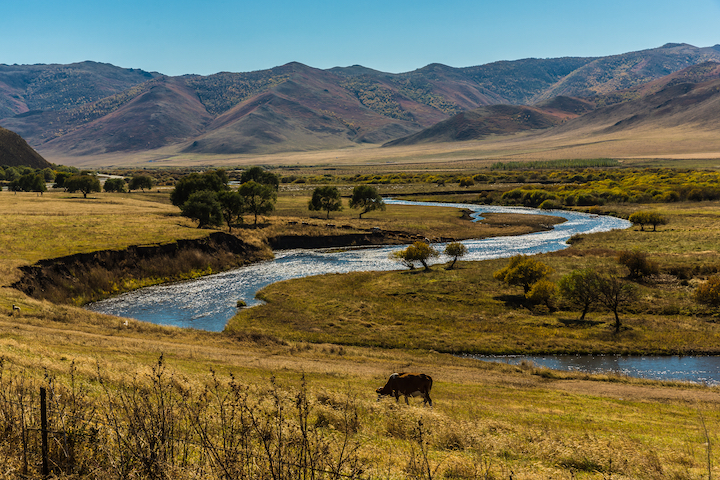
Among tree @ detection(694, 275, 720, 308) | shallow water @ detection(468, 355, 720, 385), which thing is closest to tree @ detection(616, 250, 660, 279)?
tree @ detection(694, 275, 720, 308)

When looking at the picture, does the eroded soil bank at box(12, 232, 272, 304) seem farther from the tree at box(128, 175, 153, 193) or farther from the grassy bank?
the tree at box(128, 175, 153, 193)

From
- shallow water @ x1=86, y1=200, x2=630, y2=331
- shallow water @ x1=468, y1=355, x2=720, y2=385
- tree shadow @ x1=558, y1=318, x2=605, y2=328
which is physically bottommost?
shallow water @ x1=468, y1=355, x2=720, y2=385

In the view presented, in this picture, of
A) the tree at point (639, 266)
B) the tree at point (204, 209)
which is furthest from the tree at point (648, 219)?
the tree at point (204, 209)

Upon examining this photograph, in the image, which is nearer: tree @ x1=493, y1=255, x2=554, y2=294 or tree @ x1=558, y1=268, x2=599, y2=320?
tree @ x1=558, y1=268, x2=599, y2=320

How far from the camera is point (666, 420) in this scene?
20.2 m

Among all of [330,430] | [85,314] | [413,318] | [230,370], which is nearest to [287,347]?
[230,370]

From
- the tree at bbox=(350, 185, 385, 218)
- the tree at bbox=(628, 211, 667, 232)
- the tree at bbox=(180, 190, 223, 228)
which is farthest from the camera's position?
the tree at bbox=(350, 185, 385, 218)

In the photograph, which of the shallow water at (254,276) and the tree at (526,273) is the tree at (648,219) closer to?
the shallow water at (254,276)

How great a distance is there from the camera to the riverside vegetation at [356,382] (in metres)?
9.86

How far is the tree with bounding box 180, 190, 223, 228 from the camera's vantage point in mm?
79625

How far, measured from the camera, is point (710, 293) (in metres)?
43.2

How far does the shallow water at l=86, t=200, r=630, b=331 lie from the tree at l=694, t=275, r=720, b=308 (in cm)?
3091

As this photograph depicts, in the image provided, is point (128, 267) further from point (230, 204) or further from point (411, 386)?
point (411, 386)

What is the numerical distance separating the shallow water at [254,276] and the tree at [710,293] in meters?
30.9
